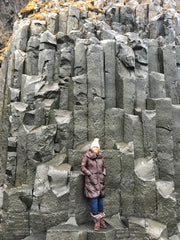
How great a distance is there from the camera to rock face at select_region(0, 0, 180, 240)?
823 centimetres

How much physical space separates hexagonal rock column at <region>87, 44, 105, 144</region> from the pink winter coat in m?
2.25

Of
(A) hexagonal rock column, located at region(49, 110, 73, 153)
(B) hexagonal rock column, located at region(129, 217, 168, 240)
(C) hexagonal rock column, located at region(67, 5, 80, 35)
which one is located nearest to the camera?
(B) hexagonal rock column, located at region(129, 217, 168, 240)

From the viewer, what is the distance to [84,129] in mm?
10023

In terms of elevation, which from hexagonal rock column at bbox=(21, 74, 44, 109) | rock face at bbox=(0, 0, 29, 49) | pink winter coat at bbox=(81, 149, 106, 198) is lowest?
pink winter coat at bbox=(81, 149, 106, 198)

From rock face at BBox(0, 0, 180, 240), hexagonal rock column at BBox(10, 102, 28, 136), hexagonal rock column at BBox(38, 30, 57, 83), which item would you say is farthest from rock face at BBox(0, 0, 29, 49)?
hexagonal rock column at BBox(10, 102, 28, 136)

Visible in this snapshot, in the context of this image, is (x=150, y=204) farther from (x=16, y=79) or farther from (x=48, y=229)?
(x=16, y=79)

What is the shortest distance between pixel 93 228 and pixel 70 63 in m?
8.63

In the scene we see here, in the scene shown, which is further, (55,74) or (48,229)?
(55,74)

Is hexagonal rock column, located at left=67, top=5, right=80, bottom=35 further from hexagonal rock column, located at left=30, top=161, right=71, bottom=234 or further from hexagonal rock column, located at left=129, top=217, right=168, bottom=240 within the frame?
hexagonal rock column, located at left=129, top=217, right=168, bottom=240

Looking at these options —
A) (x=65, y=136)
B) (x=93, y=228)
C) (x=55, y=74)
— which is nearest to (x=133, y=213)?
(x=93, y=228)

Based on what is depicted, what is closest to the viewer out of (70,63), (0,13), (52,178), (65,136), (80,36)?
(52,178)

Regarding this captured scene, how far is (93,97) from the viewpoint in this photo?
10438 millimetres

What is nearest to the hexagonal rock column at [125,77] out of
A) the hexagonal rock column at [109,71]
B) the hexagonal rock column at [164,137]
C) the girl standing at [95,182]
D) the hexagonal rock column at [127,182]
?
the hexagonal rock column at [109,71]

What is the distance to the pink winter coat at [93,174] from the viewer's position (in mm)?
7645
